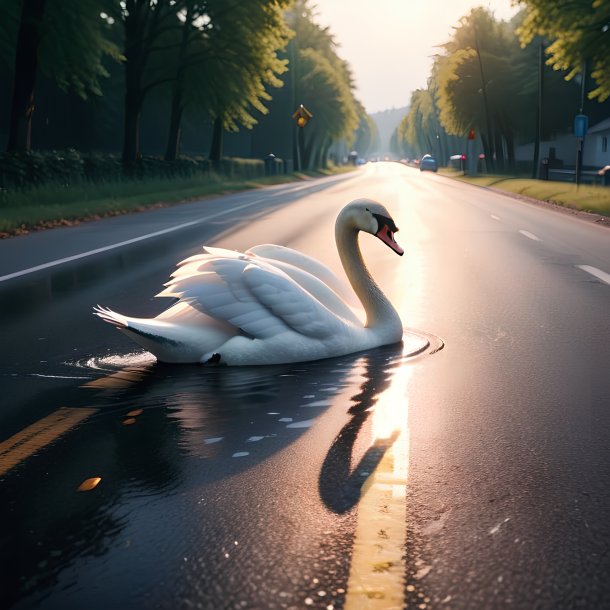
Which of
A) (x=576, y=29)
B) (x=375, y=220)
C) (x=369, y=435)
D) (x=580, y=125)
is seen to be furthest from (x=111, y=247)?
(x=580, y=125)

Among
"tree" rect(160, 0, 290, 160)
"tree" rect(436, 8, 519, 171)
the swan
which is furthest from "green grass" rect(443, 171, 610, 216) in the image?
"tree" rect(436, 8, 519, 171)

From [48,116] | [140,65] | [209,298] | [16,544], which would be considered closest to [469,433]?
[209,298]

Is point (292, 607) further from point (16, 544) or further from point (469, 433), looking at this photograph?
point (469, 433)

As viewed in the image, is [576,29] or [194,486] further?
[576,29]

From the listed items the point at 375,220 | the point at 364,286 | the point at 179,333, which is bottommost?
the point at 179,333

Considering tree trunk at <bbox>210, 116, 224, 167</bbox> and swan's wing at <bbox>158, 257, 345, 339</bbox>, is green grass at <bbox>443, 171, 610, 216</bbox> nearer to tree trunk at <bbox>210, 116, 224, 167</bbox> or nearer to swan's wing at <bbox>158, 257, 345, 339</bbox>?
tree trunk at <bbox>210, 116, 224, 167</bbox>

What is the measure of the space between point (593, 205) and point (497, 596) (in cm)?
2566

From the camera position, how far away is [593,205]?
1061 inches

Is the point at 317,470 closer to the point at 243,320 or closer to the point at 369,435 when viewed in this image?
the point at 369,435

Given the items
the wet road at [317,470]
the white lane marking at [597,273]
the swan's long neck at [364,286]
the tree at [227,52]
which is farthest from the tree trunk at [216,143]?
the swan's long neck at [364,286]

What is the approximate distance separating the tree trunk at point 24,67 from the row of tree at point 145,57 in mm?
27

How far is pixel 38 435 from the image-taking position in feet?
14.7

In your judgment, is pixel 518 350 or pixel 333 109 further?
pixel 333 109

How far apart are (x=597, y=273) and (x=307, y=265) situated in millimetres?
5822
